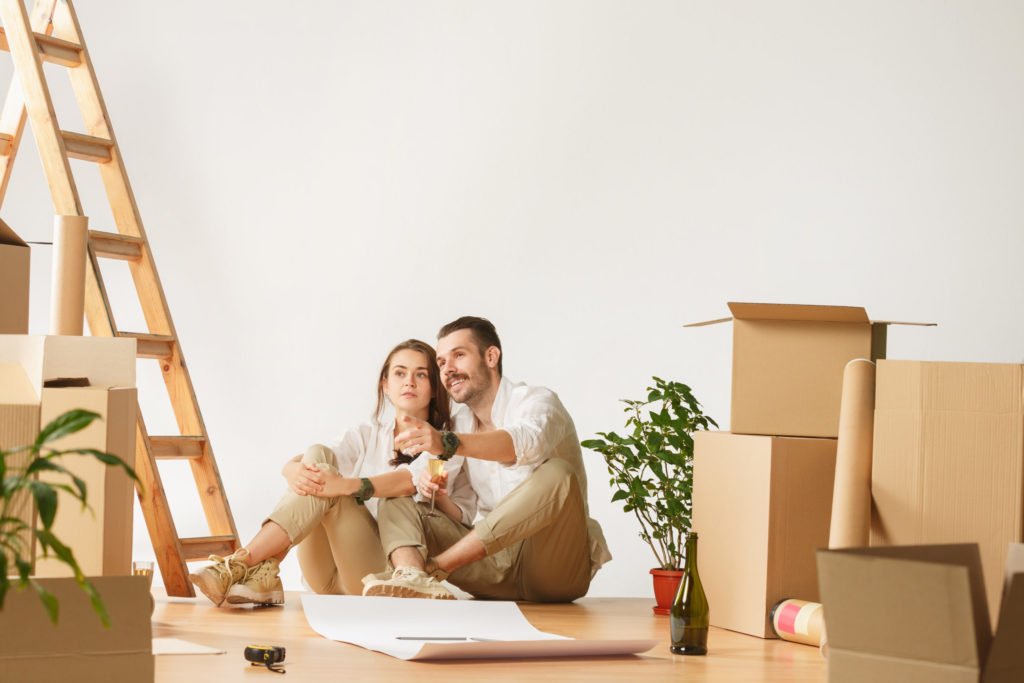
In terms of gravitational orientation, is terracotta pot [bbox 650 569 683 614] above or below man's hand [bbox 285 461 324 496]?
below

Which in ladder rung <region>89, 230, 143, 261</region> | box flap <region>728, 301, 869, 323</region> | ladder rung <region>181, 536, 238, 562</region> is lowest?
ladder rung <region>181, 536, 238, 562</region>

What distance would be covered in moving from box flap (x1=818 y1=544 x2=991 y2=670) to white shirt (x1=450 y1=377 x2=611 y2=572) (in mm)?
2051

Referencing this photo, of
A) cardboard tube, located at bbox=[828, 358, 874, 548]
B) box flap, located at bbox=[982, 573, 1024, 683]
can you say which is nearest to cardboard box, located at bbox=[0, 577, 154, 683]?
box flap, located at bbox=[982, 573, 1024, 683]

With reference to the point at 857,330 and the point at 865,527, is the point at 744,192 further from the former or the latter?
the point at 865,527

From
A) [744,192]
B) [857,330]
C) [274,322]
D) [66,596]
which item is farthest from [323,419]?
[66,596]

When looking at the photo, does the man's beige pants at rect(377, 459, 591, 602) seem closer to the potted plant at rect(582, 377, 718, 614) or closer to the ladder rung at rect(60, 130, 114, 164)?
the potted plant at rect(582, 377, 718, 614)

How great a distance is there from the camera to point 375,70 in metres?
4.09

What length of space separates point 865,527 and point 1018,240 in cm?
137

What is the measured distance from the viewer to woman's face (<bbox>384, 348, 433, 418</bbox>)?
10.6 feet

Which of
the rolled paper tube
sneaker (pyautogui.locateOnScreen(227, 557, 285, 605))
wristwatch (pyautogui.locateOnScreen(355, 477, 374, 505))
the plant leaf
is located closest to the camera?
the plant leaf

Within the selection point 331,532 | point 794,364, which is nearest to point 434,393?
point 331,532

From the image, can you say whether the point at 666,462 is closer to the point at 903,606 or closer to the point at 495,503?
the point at 495,503

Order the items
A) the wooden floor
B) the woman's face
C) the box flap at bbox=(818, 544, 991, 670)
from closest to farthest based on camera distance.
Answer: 1. the box flap at bbox=(818, 544, 991, 670)
2. the wooden floor
3. the woman's face

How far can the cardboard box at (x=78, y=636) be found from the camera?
3.08 feet
